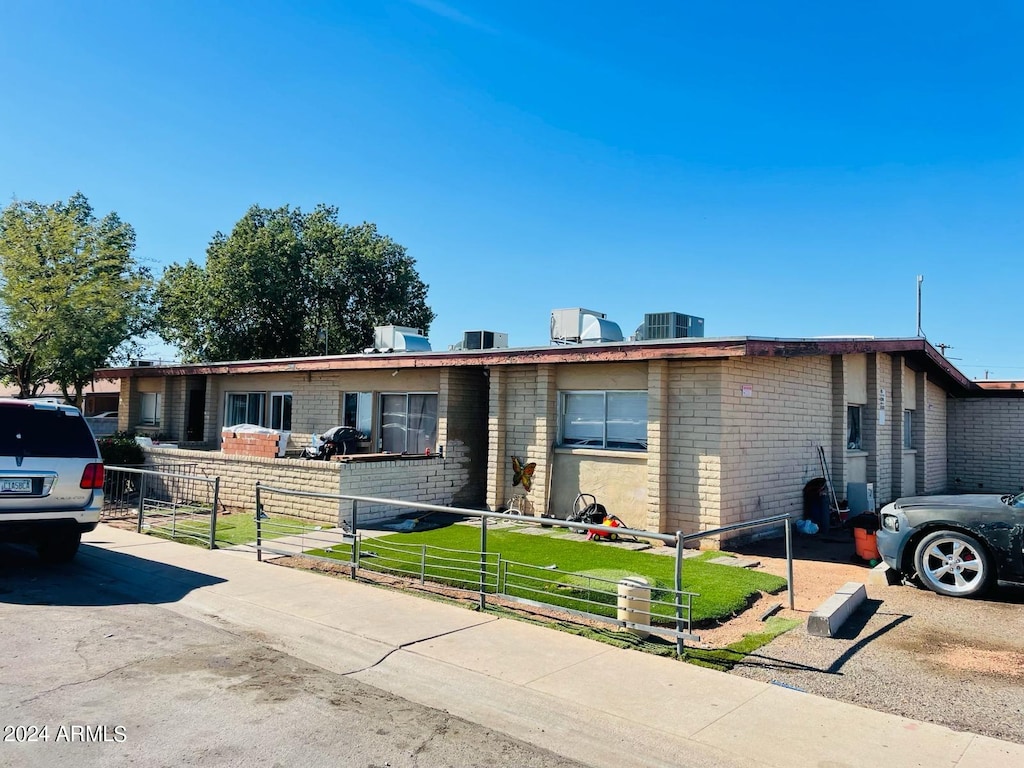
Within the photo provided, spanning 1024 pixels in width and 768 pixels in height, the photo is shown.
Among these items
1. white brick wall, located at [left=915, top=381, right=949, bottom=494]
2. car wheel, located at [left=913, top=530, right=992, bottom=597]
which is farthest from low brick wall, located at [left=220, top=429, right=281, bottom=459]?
Result: white brick wall, located at [left=915, top=381, right=949, bottom=494]

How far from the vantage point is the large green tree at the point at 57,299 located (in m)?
20.6

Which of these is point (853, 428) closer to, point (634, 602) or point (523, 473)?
point (523, 473)

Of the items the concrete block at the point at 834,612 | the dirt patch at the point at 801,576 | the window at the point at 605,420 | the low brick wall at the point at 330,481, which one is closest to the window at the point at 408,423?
the low brick wall at the point at 330,481

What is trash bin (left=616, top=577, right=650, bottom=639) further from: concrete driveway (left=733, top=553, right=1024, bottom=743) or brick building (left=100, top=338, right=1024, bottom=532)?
brick building (left=100, top=338, right=1024, bottom=532)

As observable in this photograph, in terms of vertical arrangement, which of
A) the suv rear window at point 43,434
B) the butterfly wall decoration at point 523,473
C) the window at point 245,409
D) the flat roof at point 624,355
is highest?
the flat roof at point 624,355

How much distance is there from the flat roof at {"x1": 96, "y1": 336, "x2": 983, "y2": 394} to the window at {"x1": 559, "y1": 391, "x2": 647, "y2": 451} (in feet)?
3.30

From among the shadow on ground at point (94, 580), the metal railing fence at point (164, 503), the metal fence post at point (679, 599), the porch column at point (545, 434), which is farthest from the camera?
the porch column at point (545, 434)

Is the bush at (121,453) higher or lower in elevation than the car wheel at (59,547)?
higher

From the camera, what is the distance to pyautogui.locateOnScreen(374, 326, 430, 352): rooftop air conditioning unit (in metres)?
17.6

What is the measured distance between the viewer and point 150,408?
22.7m

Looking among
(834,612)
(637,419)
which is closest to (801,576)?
(834,612)

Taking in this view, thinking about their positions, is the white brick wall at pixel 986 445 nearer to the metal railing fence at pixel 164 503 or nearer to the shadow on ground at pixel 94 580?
the metal railing fence at pixel 164 503

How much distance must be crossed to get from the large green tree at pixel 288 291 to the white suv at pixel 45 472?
22.9 meters

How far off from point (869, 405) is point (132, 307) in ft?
73.1
